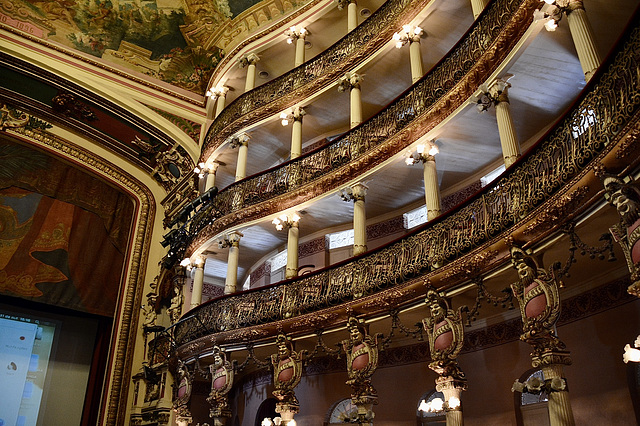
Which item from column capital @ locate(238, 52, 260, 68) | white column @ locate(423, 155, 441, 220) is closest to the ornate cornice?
column capital @ locate(238, 52, 260, 68)

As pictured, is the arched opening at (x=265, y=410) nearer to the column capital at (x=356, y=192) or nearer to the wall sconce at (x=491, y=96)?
the column capital at (x=356, y=192)

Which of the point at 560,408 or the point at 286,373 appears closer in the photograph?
the point at 560,408

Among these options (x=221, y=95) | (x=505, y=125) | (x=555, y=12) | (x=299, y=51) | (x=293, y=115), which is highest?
(x=221, y=95)

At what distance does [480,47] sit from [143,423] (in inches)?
485

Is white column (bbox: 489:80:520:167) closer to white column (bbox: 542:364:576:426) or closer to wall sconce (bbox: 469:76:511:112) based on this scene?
wall sconce (bbox: 469:76:511:112)

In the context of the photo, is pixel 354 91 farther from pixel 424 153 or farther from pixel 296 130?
pixel 424 153

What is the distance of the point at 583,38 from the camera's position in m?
7.46

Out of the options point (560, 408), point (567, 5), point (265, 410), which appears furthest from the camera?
point (265, 410)

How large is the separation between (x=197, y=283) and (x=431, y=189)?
7267mm

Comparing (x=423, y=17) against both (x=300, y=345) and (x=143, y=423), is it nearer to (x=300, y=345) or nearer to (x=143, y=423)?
(x=300, y=345)

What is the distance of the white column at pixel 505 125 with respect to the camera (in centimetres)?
860

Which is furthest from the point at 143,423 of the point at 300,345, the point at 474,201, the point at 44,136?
the point at 474,201

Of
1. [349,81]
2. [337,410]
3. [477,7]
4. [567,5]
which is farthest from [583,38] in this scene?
[337,410]

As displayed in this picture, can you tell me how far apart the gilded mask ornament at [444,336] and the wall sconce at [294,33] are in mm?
10627
